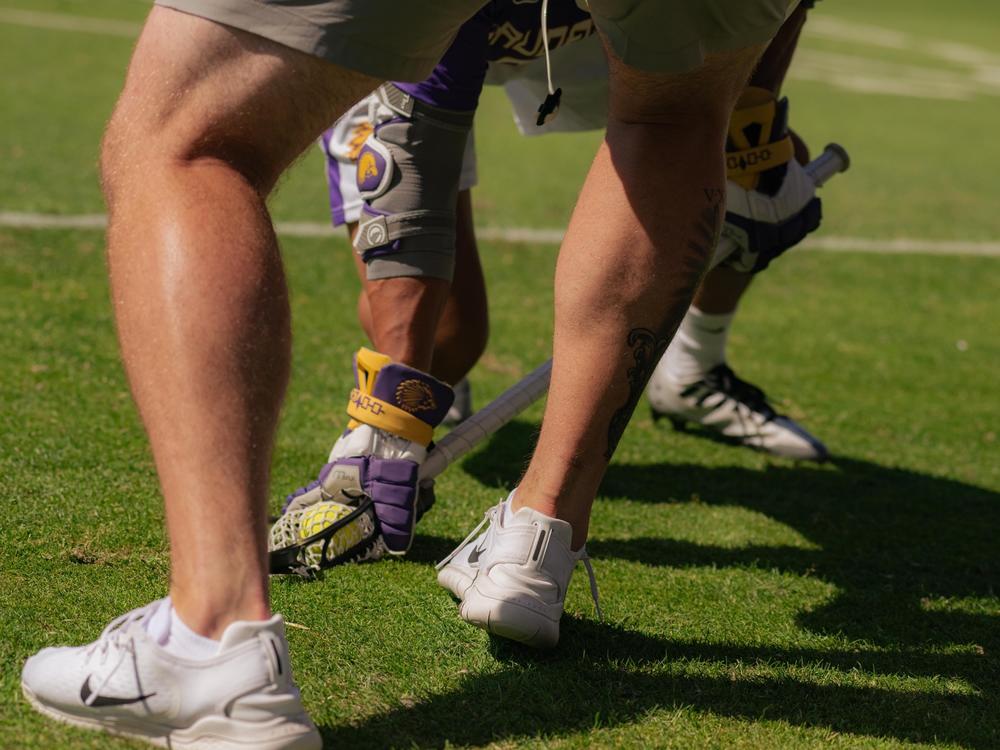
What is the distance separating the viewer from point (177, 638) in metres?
1.38

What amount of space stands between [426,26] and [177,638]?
29.3 inches

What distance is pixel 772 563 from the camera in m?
2.32

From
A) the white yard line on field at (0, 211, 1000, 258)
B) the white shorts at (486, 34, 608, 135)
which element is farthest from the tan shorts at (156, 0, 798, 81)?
the white yard line on field at (0, 211, 1000, 258)

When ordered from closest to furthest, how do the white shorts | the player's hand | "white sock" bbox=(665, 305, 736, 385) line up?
the player's hand → the white shorts → "white sock" bbox=(665, 305, 736, 385)

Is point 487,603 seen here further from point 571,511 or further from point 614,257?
point 614,257

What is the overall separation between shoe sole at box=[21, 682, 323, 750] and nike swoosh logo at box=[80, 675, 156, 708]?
25 millimetres

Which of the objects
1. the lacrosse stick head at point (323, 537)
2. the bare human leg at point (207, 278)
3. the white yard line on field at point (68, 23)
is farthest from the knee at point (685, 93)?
the white yard line on field at point (68, 23)

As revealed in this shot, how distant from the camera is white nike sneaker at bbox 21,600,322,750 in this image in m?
1.37

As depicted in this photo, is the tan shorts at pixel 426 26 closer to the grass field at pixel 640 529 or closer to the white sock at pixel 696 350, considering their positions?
the grass field at pixel 640 529

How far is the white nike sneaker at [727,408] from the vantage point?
306 cm

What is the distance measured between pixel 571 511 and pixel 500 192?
13.4 ft

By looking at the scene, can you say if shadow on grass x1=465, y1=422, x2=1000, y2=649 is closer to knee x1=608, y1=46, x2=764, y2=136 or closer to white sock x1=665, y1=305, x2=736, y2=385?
white sock x1=665, y1=305, x2=736, y2=385

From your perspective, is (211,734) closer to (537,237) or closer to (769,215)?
(769,215)

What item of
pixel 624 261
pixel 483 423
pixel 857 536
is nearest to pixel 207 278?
pixel 624 261
